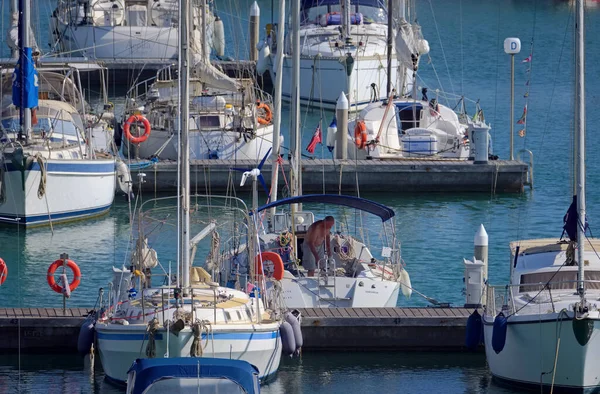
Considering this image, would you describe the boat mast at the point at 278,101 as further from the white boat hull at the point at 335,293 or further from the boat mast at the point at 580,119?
the boat mast at the point at 580,119

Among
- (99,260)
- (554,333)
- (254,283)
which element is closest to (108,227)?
(99,260)

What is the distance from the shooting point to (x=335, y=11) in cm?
6097

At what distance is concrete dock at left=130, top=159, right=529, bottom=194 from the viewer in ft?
131

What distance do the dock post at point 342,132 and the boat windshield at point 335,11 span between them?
17930 mm

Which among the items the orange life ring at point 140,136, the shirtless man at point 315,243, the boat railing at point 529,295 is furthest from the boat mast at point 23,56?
the boat railing at point 529,295

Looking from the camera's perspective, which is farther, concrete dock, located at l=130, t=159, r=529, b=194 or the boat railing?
concrete dock, located at l=130, t=159, r=529, b=194

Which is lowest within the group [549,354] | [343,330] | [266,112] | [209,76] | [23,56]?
[343,330]

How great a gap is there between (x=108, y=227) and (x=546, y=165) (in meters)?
14.0

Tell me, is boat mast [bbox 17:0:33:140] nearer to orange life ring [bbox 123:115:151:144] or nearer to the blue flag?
the blue flag

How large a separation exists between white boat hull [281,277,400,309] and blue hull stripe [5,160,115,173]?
10834 millimetres

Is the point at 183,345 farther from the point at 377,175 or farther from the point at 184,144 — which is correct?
the point at 377,175

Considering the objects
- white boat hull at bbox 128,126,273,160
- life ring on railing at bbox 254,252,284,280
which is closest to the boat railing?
life ring on railing at bbox 254,252,284,280

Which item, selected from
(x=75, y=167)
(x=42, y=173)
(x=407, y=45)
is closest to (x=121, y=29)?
(x=407, y=45)

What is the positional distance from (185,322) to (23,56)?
15.3 m
